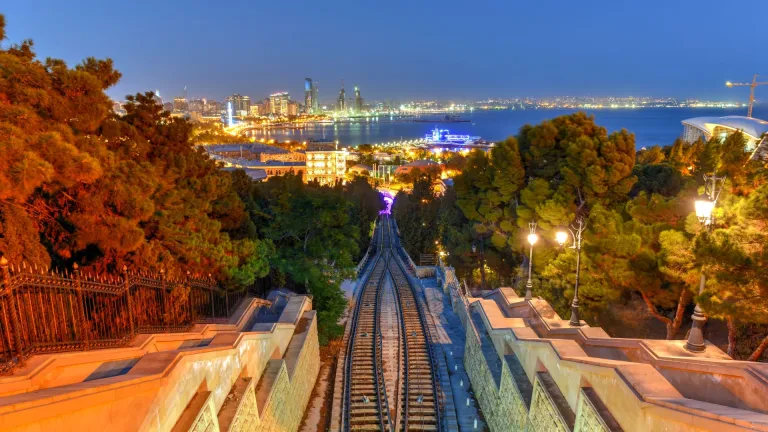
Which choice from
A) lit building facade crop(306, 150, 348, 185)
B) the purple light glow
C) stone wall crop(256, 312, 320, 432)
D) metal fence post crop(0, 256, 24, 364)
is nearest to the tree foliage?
metal fence post crop(0, 256, 24, 364)

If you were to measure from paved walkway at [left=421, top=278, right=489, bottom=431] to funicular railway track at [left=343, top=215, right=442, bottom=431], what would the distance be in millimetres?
505

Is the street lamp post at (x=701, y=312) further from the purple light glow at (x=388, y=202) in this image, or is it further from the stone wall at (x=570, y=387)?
the purple light glow at (x=388, y=202)

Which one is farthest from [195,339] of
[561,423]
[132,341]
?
[561,423]

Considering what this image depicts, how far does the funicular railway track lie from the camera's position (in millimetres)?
9952

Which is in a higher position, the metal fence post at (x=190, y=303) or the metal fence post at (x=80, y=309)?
the metal fence post at (x=80, y=309)

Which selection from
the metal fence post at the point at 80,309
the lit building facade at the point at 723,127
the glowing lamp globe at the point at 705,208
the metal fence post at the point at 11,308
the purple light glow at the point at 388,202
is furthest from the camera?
the purple light glow at the point at 388,202

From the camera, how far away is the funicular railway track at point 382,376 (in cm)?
995

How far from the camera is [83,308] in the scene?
634cm

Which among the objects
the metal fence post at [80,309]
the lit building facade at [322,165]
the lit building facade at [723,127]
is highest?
the lit building facade at [723,127]

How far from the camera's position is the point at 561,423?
6.43m

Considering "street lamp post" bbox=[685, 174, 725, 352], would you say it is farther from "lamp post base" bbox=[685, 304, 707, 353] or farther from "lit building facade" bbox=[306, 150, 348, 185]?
"lit building facade" bbox=[306, 150, 348, 185]

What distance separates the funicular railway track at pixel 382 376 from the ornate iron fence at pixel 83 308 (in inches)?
162

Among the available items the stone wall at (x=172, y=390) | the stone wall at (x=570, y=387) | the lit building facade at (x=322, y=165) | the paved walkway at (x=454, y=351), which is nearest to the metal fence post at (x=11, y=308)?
the stone wall at (x=172, y=390)

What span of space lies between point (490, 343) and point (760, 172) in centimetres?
639
